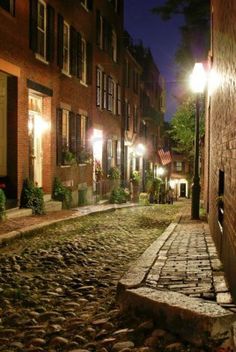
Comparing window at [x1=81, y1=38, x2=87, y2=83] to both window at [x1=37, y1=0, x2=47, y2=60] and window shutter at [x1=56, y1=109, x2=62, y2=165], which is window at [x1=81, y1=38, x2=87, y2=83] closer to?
window shutter at [x1=56, y1=109, x2=62, y2=165]

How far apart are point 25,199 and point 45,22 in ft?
19.7

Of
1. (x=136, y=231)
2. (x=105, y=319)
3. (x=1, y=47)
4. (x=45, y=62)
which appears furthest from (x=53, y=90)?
(x=105, y=319)

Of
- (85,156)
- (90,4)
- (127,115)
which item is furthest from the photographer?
(127,115)

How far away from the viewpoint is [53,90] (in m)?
16.5

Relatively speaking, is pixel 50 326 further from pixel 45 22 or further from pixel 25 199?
pixel 45 22

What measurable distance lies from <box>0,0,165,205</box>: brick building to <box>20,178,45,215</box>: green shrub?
199 millimetres

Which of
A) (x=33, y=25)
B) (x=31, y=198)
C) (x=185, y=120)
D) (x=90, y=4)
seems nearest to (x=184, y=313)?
(x=31, y=198)

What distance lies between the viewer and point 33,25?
14.5m

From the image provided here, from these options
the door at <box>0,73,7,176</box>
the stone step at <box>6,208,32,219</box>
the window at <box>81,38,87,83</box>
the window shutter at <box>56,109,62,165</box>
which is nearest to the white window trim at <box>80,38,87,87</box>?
the window at <box>81,38,87,83</box>

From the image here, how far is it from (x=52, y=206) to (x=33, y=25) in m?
5.32

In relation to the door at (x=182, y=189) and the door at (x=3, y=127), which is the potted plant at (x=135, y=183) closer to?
the door at (x=3, y=127)

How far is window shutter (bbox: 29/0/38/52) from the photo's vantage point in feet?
47.0

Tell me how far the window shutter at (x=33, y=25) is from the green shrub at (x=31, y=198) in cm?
410

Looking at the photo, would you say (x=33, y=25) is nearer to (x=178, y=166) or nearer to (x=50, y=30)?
(x=50, y=30)
